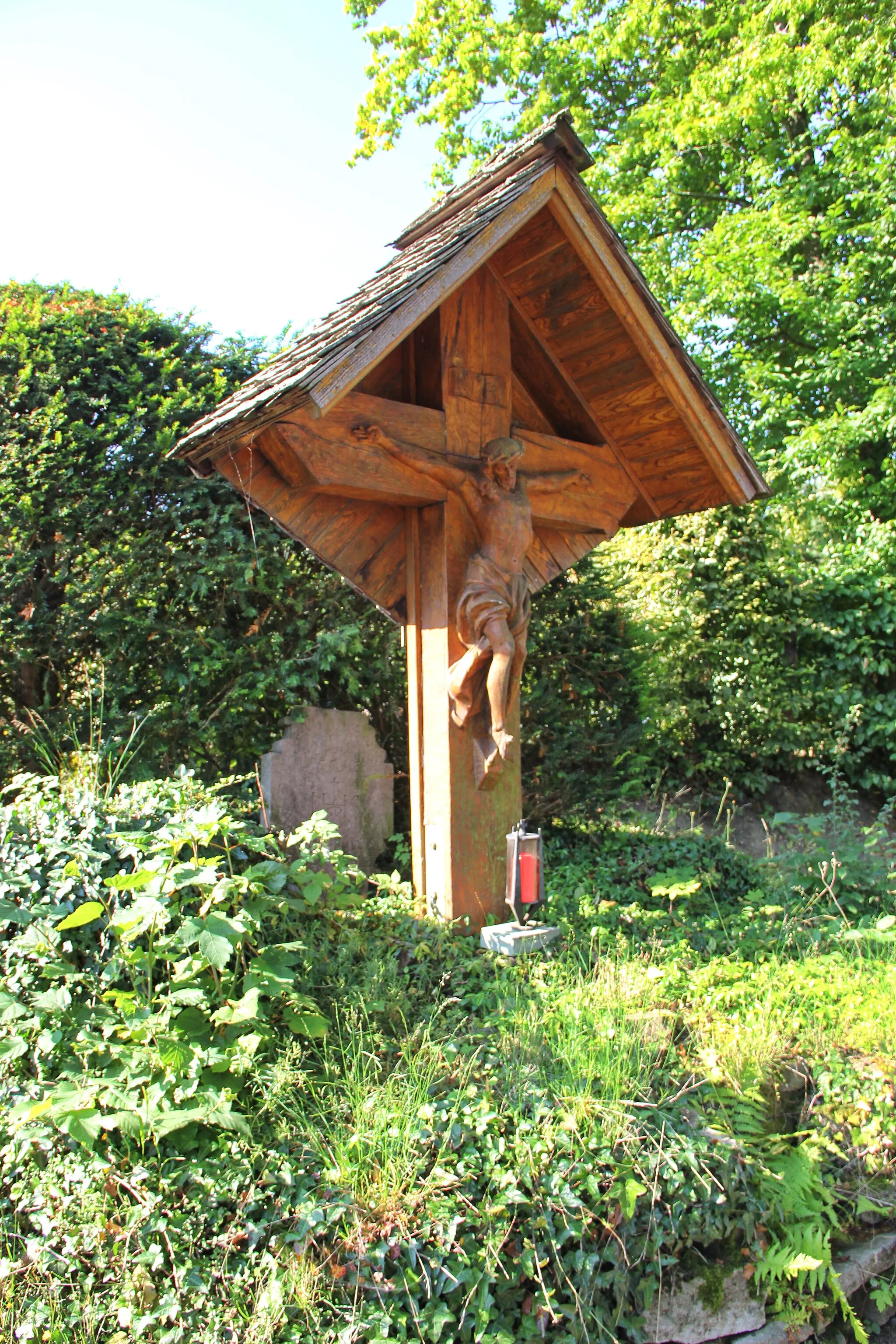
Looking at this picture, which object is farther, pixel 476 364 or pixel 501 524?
pixel 476 364

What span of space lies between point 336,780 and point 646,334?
2915 millimetres

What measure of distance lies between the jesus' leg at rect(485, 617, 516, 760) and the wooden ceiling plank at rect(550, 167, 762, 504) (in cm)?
150

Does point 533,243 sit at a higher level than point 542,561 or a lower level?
higher

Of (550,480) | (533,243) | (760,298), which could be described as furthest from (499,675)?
(760,298)

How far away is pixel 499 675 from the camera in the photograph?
4082 mm

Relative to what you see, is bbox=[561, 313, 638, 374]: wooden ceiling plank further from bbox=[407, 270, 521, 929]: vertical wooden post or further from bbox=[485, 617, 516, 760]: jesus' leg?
bbox=[485, 617, 516, 760]: jesus' leg

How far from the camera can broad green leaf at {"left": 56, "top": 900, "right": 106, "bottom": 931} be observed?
290cm

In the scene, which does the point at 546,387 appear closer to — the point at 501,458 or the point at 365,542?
the point at 501,458

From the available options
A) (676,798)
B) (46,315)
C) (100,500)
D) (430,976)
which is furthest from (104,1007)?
(676,798)

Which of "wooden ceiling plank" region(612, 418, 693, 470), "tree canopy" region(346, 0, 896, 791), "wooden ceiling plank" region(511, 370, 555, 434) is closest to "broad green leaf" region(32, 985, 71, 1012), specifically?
"wooden ceiling plank" region(511, 370, 555, 434)

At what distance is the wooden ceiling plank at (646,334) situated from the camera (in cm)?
412

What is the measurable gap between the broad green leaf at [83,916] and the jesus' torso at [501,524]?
2.21 m

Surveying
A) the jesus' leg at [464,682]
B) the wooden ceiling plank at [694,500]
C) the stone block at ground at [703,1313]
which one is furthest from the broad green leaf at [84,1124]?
the wooden ceiling plank at [694,500]

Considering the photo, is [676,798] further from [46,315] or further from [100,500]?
[46,315]
